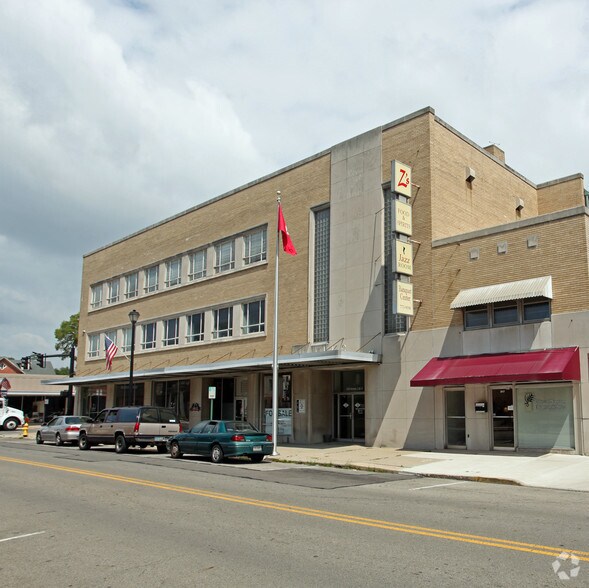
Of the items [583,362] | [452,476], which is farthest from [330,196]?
[452,476]

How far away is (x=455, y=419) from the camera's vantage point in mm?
23297

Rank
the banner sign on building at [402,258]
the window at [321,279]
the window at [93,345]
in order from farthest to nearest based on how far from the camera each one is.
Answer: the window at [93,345], the window at [321,279], the banner sign on building at [402,258]

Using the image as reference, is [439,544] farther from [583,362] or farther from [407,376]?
[407,376]

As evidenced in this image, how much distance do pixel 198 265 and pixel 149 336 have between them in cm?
653

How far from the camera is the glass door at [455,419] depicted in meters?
23.0

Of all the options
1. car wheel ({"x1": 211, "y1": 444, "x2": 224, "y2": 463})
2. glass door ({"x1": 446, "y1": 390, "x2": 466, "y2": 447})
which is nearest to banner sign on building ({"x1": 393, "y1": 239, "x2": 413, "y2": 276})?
glass door ({"x1": 446, "y1": 390, "x2": 466, "y2": 447})

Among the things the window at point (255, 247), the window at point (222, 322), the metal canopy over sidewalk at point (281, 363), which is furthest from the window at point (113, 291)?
the window at point (255, 247)

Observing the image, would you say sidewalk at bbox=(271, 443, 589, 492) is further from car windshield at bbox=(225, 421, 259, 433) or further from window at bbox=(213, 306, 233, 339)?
window at bbox=(213, 306, 233, 339)

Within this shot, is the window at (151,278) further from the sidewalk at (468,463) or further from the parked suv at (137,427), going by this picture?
the sidewalk at (468,463)

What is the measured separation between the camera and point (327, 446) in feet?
86.7

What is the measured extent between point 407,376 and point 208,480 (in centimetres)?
1134

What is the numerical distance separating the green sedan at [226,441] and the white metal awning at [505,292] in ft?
27.1

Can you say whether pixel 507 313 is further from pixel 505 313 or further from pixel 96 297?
pixel 96 297

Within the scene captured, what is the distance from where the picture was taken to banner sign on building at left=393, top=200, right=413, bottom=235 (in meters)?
24.3
